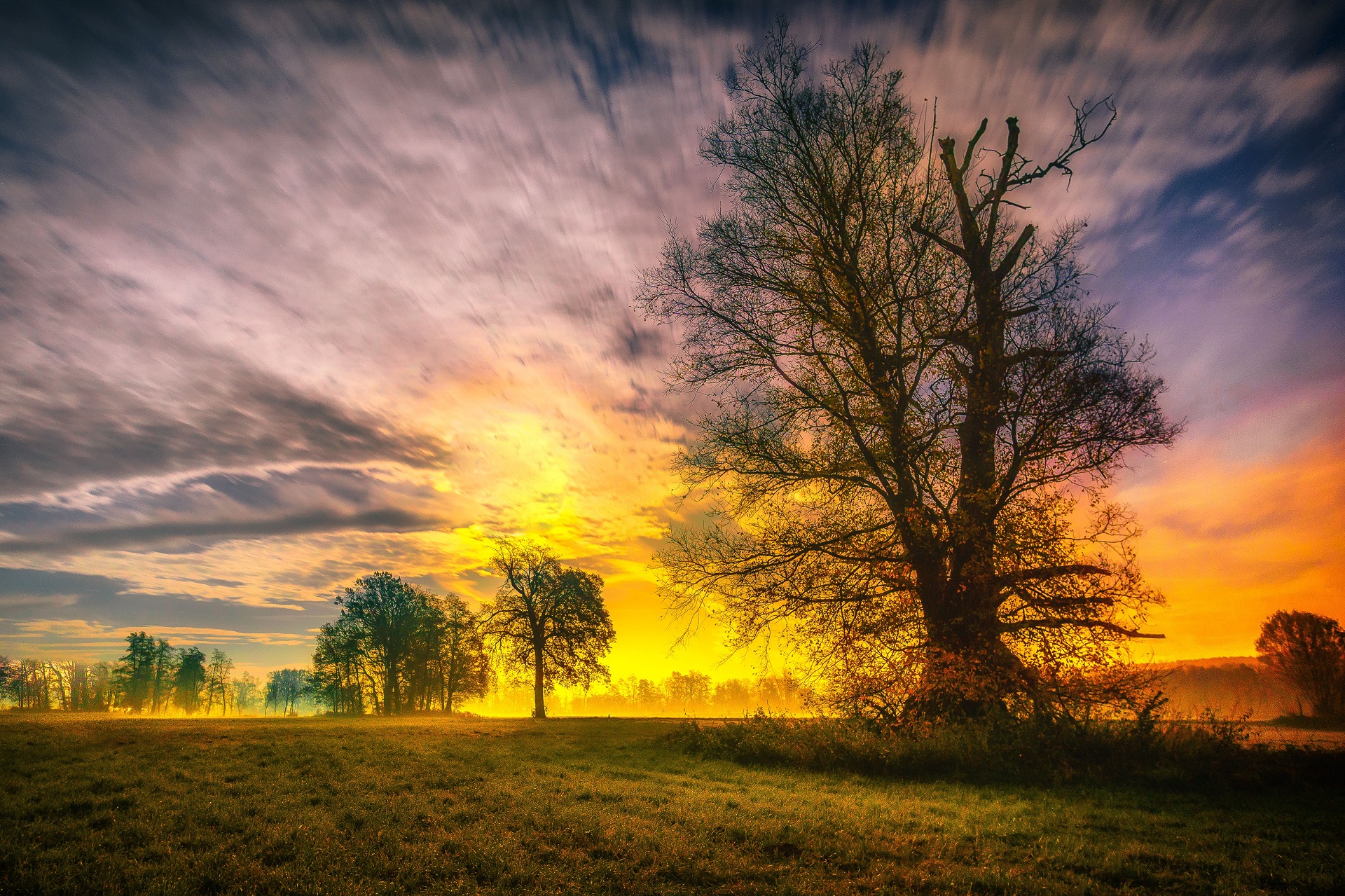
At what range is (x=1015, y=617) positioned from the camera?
45.0ft

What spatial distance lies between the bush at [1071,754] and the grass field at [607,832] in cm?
77

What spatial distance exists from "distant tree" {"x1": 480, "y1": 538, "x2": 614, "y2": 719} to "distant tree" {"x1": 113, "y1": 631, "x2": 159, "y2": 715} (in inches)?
3488

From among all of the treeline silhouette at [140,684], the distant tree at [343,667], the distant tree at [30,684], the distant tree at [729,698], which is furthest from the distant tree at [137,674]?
the distant tree at [729,698]

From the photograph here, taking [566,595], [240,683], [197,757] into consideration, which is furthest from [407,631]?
[240,683]

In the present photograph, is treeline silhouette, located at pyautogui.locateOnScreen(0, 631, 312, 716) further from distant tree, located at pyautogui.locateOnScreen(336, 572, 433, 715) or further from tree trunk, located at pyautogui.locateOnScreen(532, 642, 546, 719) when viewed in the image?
tree trunk, located at pyautogui.locateOnScreen(532, 642, 546, 719)

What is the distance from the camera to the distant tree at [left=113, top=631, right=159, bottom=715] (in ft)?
296

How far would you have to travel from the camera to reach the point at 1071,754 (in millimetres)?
12211

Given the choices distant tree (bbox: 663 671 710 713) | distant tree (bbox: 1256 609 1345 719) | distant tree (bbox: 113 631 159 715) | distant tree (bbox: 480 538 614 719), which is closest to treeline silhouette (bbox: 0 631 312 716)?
distant tree (bbox: 113 631 159 715)

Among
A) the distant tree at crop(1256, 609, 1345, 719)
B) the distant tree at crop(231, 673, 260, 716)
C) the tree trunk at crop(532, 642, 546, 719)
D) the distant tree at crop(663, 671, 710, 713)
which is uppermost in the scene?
the distant tree at crop(1256, 609, 1345, 719)

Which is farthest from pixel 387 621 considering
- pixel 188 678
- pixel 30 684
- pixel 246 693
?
pixel 246 693

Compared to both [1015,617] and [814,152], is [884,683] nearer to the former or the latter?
[1015,617]

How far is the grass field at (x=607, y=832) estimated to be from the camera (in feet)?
20.0

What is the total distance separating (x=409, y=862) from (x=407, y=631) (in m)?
60.2

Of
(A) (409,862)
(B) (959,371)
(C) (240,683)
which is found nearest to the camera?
(A) (409,862)
